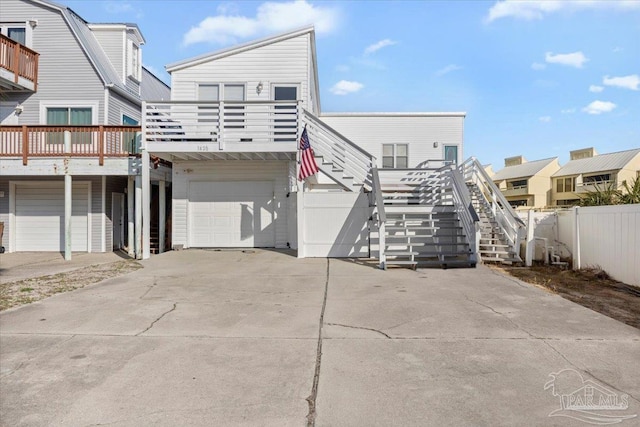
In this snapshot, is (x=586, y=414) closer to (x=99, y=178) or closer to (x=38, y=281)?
(x=38, y=281)

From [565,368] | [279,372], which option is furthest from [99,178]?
[565,368]

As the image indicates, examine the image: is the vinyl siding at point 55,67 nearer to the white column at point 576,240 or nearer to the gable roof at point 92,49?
the gable roof at point 92,49

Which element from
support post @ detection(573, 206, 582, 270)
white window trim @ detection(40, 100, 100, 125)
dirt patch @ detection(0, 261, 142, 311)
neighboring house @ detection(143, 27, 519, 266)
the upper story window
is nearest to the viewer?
dirt patch @ detection(0, 261, 142, 311)

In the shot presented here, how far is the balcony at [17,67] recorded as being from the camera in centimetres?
1244

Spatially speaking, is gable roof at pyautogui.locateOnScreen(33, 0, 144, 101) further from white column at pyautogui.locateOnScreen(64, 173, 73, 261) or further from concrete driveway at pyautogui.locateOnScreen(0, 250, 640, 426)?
concrete driveway at pyautogui.locateOnScreen(0, 250, 640, 426)

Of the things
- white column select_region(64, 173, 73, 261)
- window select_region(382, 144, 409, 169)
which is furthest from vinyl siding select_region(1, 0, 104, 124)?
window select_region(382, 144, 409, 169)

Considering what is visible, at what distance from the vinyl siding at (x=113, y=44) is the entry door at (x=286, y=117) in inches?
256

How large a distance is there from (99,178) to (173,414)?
42.9 ft

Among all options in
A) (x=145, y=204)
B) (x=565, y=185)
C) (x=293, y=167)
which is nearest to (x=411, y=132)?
(x=293, y=167)

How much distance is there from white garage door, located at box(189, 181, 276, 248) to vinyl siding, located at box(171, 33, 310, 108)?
305 cm

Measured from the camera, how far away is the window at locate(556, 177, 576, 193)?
47625mm

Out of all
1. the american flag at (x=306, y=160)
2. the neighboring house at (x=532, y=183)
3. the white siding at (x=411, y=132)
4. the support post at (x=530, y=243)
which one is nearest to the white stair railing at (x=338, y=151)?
the american flag at (x=306, y=160)
